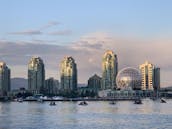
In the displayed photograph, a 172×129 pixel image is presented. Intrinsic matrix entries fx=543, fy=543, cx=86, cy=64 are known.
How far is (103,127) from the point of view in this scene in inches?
2687

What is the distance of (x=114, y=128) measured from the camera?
2628 inches

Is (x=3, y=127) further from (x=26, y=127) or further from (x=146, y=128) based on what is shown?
(x=146, y=128)

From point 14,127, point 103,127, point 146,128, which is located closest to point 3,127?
point 14,127

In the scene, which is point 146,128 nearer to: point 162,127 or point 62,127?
point 162,127

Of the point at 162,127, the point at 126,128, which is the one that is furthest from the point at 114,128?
the point at 162,127

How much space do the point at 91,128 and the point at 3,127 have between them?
11.4m

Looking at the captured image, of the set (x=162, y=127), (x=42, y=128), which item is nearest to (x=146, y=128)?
(x=162, y=127)

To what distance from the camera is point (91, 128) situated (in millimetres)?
67312

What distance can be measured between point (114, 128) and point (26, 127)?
37.8ft

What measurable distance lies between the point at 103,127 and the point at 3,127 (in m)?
12.8

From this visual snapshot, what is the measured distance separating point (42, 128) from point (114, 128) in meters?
9.07

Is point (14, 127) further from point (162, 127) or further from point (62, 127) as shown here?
point (162, 127)

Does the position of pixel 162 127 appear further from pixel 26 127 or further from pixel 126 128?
pixel 26 127

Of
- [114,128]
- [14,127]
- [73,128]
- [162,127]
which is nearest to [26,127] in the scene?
[14,127]
